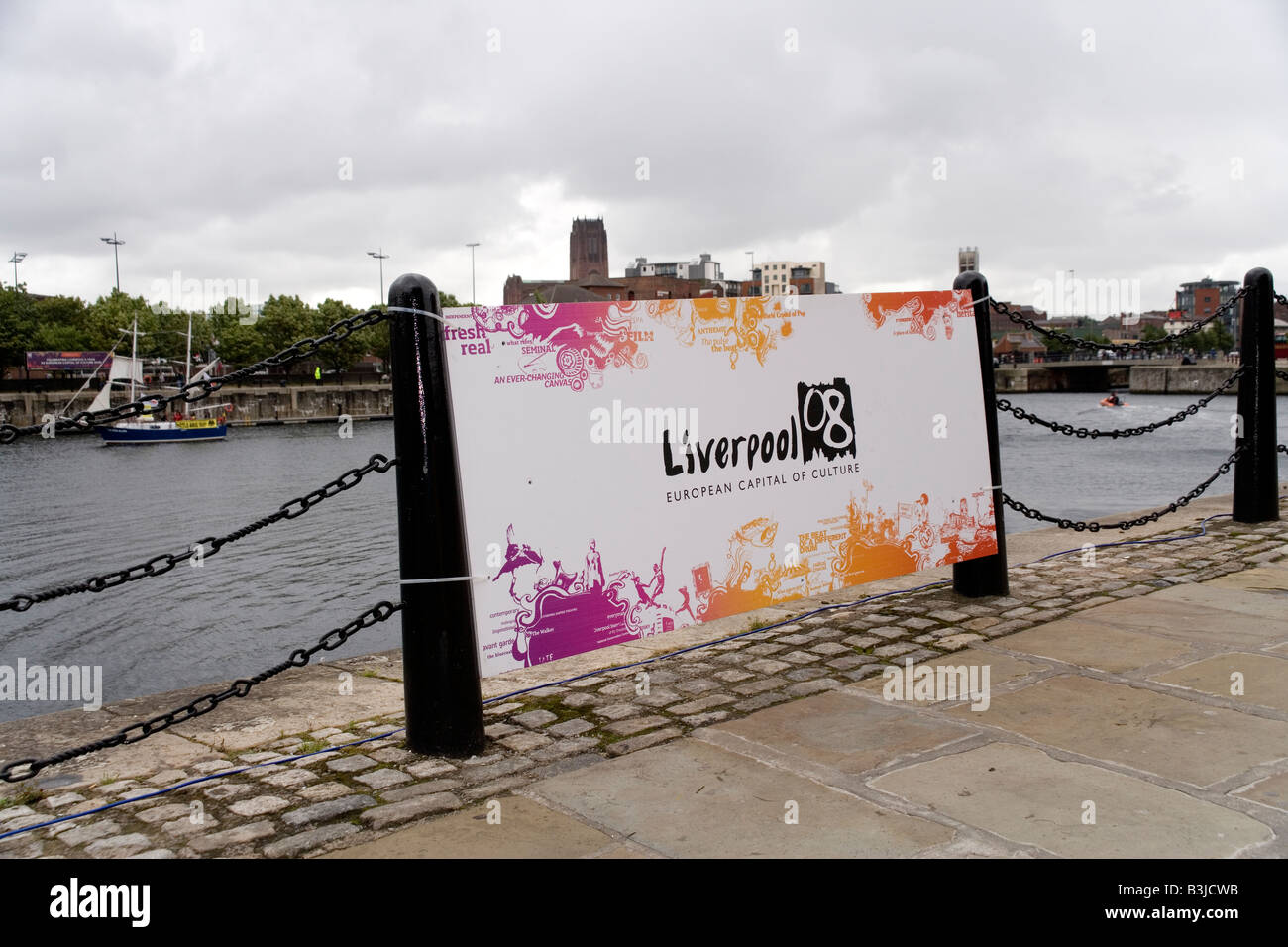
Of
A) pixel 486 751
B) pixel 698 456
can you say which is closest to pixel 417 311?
pixel 698 456

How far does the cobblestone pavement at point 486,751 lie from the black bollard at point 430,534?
0.22 metres

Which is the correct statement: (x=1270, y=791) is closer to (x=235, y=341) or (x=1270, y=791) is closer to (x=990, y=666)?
(x=990, y=666)

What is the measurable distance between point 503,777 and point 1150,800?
2186 mm

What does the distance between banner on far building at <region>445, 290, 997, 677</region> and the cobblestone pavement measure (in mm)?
352

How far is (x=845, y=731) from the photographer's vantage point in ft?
14.0

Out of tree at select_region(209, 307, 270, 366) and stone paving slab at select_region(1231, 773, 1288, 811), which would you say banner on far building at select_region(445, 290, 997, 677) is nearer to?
stone paving slab at select_region(1231, 773, 1288, 811)

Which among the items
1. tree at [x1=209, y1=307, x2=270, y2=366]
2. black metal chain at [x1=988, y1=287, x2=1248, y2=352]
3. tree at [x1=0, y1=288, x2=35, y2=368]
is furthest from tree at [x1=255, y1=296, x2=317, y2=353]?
black metal chain at [x1=988, y1=287, x2=1248, y2=352]

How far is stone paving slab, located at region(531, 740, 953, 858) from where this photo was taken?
319cm

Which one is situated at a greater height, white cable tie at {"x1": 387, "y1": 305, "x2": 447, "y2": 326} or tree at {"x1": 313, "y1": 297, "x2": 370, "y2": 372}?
tree at {"x1": 313, "y1": 297, "x2": 370, "y2": 372}

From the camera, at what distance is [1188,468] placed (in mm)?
34812
